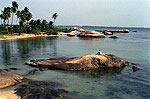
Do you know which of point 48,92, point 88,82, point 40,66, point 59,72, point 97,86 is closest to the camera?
point 48,92

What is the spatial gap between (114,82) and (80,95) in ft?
17.5

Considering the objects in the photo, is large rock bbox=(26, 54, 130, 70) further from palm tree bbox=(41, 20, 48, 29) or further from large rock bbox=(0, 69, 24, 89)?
palm tree bbox=(41, 20, 48, 29)

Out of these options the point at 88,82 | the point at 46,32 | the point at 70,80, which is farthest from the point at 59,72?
the point at 46,32

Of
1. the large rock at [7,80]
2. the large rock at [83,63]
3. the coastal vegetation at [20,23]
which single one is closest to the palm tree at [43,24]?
the coastal vegetation at [20,23]

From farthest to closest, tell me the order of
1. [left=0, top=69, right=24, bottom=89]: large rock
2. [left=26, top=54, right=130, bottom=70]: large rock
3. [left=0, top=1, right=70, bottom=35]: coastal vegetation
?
[left=0, top=1, right=70, bottom=35]: coastal vegetation < [left=26, top=54, right=130, bottom=70]: large rock < [left=0, top=69, right=24, bottom=89]: large rock

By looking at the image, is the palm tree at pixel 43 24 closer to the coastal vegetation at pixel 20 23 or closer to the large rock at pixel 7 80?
the coastal vegetation at pixel 20 23

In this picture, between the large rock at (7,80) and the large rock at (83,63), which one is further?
the large rock at (83,63)

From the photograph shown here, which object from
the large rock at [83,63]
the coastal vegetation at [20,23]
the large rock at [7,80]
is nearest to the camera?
the large rock at [7,80]

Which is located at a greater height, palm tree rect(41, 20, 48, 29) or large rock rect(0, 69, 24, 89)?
palm tree rect(41, 20, 48, 29)

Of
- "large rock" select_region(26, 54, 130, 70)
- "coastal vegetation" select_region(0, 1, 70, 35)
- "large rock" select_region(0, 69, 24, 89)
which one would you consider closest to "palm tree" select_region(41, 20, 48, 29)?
"coastal vegetation" select_region(0, 1, 70, 35)

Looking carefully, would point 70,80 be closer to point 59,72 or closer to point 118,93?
point 59,72

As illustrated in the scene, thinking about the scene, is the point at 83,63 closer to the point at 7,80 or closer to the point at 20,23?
the point at 7,80

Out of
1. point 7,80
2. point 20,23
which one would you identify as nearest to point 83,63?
point 7,80

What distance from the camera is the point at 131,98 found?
13.7 metres
